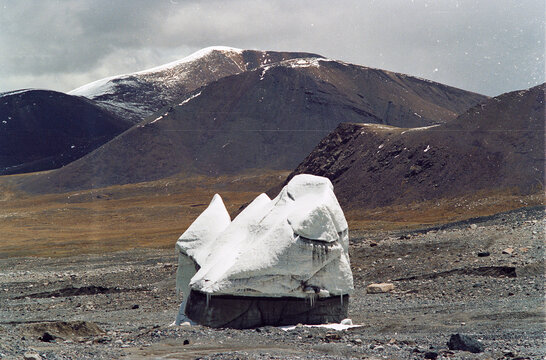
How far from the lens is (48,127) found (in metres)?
189

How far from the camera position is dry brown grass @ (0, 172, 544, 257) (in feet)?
180

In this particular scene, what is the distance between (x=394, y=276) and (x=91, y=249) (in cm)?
3770

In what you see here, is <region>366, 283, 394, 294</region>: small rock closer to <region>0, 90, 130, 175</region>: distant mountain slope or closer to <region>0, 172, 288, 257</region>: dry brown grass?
<region>0, 172, 288, 257</region>: dry brown grass

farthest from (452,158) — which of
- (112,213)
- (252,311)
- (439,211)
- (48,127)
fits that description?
(48,127)

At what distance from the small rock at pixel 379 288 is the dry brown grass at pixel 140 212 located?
2723 centimetres

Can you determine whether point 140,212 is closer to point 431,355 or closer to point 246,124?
point 246,124

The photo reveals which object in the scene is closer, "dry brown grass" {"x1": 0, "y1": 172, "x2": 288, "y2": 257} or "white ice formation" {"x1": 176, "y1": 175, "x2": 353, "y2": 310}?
"white ice formation" {"x1": 176, "y1": 175, "x2": 353, "y2": 310}

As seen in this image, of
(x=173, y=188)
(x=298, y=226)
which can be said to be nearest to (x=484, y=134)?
(x=298, y=226)

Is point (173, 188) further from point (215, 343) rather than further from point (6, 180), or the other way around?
point (215, 343)

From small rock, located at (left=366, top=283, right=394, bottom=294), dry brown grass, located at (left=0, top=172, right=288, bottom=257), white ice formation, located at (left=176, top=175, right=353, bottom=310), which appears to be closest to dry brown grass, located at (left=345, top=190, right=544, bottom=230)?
dry brown grass, located at (left=0, top=172, right=288, bottom=257)

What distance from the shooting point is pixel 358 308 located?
18.3 meters

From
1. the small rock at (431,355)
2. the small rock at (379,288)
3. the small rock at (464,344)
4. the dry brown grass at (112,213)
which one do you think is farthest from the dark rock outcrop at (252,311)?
the dry brown grass at (112,213)

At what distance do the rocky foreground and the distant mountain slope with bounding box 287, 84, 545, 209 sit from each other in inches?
913

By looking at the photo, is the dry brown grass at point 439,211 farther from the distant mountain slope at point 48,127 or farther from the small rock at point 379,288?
the distant mountain slope at point 48,127
